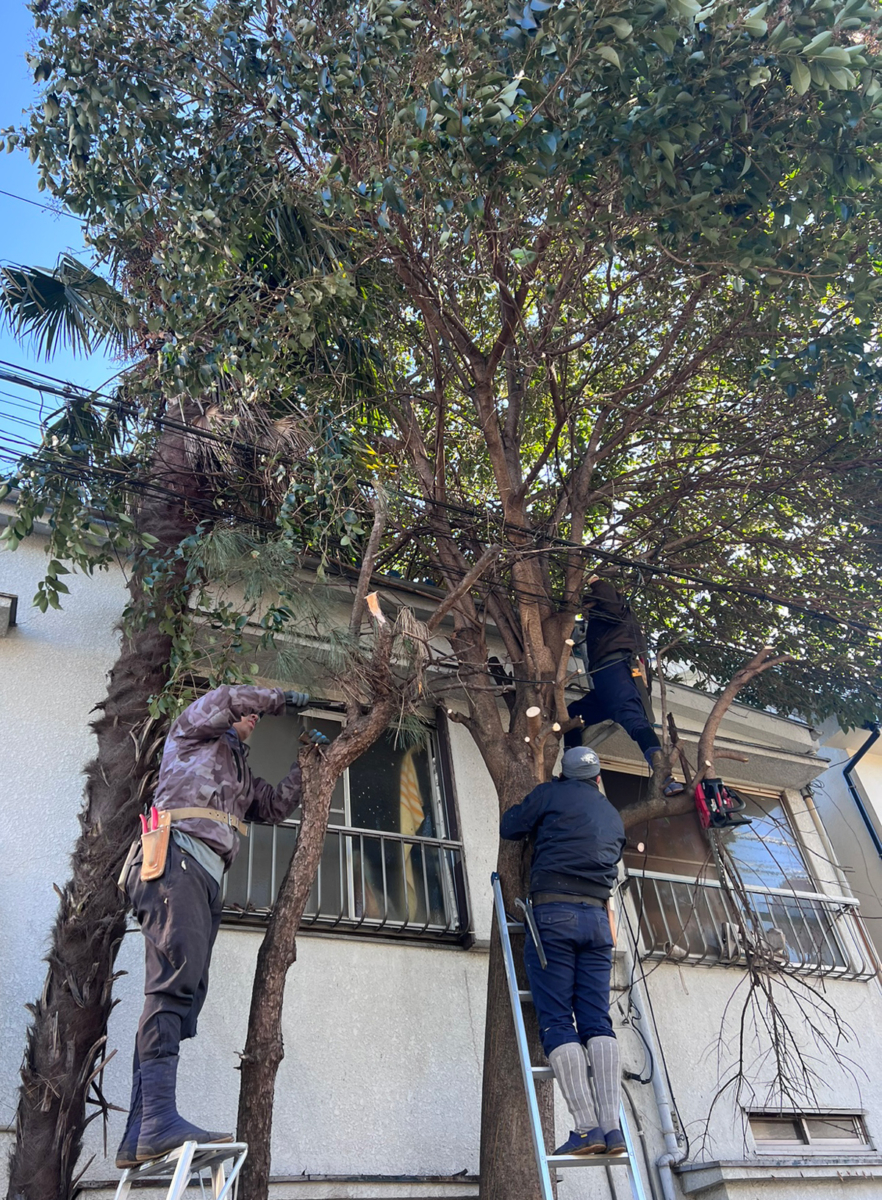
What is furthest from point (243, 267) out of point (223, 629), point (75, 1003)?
point (75, 1003)

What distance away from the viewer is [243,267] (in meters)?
6.98

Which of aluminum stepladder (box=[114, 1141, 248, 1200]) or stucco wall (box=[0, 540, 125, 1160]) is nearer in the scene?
aluminum stepladder (box=[114, 1141, 248, 1200])

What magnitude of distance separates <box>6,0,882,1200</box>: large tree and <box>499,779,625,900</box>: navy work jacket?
0.33 m

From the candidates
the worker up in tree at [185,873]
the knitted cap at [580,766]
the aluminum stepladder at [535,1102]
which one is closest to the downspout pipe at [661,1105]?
the aluminum stepladder at [535,1102]

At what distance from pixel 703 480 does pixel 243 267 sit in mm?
3890

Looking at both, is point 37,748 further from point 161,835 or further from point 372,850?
point 372,850

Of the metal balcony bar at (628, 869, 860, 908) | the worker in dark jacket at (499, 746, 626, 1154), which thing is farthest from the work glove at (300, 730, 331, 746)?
the metal balcony bar at (628, 869, 860, 908)

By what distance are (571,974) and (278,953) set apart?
1480mm

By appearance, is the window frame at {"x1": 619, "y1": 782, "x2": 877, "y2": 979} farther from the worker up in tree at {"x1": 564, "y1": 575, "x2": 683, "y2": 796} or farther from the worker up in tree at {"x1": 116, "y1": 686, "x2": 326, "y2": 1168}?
the worker up in tree at {"x1": 116, "y1": 686, "x2": 326, "y2": 1168}

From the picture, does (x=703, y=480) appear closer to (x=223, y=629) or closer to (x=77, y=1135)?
(x=223, y=629)

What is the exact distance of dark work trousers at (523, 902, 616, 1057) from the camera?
15.8 feet

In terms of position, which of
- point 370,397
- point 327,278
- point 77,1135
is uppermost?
point 370,397

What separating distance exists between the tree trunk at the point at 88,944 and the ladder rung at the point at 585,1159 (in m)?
2.09

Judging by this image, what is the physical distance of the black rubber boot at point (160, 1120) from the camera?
12.0ft
